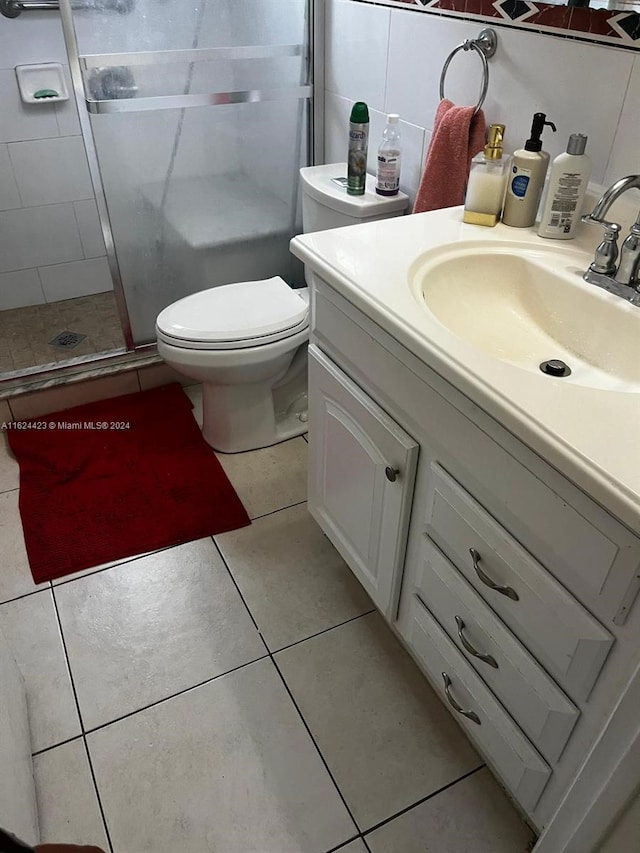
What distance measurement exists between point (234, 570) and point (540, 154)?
1163mm

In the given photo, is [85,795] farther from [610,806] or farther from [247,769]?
[610,806]

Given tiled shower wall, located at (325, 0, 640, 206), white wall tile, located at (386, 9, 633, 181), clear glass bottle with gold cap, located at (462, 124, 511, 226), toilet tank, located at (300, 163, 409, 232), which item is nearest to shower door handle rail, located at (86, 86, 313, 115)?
tiled shower wall, located at (325, 0, 640, 206)

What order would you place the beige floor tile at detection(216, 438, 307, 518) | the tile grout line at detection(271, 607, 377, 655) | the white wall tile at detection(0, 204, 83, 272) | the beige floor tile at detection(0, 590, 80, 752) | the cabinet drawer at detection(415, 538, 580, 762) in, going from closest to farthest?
the cabinet drawer at detection(415, 538, 580, 762), the beige floor tile at detection(0, 590, 80, 752), the tile grout line at detection(271, 607, 377, 655), the beige floor tile at detection(216, 438, 307, 518), the white wall tile at detection(0, 204, 83, 272)

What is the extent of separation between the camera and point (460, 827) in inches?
47.3

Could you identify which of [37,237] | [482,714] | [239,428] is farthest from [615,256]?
[37,237]

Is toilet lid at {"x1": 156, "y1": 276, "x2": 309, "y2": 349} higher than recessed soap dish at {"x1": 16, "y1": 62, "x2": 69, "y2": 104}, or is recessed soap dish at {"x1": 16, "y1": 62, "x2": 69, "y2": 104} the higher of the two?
recessed soap dish at {"x1": 16, "y1": 62, "x2": 69, "y2": 104}

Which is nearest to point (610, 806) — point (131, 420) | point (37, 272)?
point (131, 420)

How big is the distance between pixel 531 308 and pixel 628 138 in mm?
317

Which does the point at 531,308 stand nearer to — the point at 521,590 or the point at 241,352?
the point at 521,590

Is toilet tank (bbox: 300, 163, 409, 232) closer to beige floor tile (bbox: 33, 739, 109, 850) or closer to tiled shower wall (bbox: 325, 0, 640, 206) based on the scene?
tiled shower wall (bbox: 325, 0, 640, 206)

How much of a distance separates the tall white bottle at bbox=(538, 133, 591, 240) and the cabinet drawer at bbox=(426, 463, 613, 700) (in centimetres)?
52

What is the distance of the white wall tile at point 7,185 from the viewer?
2.40 metres

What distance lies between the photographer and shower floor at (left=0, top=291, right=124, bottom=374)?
7.80ft

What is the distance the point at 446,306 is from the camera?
1.16m
